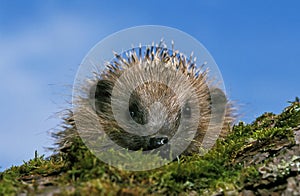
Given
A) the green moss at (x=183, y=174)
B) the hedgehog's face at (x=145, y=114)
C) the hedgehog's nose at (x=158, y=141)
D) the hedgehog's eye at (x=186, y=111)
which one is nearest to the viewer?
the green moss at (x=183, y=174)

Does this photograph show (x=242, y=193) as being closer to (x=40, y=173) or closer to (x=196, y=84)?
(x=40, y=173)

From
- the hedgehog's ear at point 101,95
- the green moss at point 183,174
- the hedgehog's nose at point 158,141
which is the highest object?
the hedgehog's ear at point 101,95

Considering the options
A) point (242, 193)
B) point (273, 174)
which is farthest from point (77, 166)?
point (273, 174)

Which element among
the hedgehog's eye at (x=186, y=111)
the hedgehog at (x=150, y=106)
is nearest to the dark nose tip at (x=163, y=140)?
the hedgehog at (x=150, y=106)

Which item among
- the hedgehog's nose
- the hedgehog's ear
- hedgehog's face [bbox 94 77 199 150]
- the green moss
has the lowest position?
the green moss

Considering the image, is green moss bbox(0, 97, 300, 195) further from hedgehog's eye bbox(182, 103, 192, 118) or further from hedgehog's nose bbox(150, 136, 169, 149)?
hedgehog's eye bbox(182, 103, 192, 118)

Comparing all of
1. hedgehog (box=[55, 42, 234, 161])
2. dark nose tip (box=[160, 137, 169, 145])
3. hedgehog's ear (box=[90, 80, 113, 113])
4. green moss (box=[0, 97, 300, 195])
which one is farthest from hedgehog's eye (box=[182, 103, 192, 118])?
hedgehog's ear (box=[90, 80, 113, 113])

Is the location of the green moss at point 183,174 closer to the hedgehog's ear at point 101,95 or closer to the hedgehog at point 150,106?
the hedgehog at point 150,106
